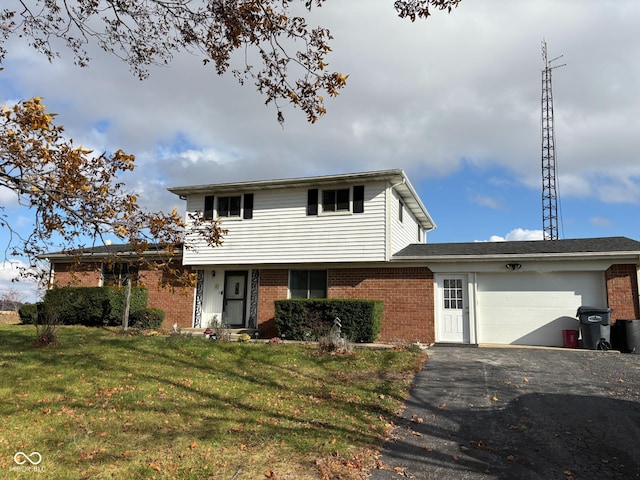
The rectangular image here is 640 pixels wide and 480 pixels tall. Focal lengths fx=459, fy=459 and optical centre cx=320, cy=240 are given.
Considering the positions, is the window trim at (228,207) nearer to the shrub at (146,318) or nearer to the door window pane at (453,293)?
the shrub at (146,318)

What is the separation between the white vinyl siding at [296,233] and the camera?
1504 centimetres

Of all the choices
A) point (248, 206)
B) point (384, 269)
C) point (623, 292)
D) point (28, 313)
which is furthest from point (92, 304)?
point (623, 292)

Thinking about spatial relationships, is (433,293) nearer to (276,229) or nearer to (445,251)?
(445,251)

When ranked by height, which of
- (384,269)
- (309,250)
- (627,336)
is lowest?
(627,336)

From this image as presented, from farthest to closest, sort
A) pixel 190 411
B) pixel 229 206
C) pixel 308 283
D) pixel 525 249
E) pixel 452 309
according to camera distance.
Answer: pixel 229 206, pixel 308 283, pixel 452 309, pixel 525 249, pixel 190 411

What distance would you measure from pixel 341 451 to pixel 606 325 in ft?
34.7

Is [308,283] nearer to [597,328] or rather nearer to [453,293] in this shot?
[453,293]

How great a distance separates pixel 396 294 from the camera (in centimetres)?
1498

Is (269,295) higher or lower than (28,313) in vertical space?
higher

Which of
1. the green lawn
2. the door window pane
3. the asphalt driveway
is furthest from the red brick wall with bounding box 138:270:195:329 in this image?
the asphalt driveway

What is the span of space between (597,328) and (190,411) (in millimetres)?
11184

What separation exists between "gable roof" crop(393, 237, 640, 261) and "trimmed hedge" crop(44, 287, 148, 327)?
9715mm

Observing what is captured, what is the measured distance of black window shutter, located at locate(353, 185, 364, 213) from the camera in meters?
15.2

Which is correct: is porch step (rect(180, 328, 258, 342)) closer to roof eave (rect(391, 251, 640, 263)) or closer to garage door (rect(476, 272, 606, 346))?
roof eave (rect(391, 251, 640, 263))
